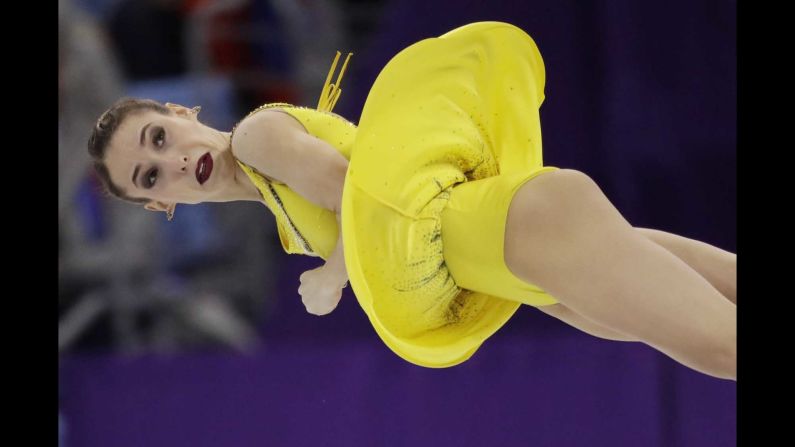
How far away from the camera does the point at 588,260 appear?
1.75 meters

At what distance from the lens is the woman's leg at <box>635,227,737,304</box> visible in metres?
2.02

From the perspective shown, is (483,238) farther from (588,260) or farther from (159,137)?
(159,137)

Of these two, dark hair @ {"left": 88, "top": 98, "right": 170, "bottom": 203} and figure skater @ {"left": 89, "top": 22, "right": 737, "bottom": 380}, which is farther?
dark hair @ {"left": 88, "top": 98, "right": 170, "bottom": 203}

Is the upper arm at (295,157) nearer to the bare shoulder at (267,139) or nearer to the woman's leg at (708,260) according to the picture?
the bare shoulder at (267,139)

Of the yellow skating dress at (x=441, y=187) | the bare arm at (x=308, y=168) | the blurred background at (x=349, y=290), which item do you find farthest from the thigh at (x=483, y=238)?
the blurred background at (x=349, y=290)

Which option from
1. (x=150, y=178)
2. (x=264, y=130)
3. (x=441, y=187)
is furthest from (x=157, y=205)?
(x=441, y=187)

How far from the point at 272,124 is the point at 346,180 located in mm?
252

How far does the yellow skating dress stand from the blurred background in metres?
0.86

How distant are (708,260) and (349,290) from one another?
1.55 metres

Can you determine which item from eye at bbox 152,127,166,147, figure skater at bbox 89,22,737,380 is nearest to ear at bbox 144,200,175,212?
figure skater at bbox 89,22,737,380

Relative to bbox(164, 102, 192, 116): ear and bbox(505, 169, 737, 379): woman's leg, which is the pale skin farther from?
bbox(164, 102, 192, 116): ear

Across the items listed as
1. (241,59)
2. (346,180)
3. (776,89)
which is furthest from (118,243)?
(776,89)

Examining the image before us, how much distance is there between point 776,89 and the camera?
1.65 m

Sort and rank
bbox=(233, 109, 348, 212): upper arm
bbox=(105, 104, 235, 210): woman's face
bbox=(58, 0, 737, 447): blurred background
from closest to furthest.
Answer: bbox=(233, 109, 348, 212): upper arm < bbox=(105, 104, 235, 210): woman's face < bbox=(58, 0, 737, 447): blurred background
